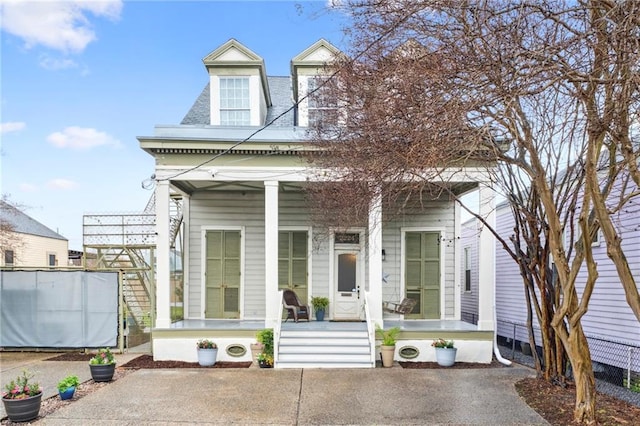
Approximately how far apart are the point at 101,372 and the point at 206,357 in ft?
A: 6.22

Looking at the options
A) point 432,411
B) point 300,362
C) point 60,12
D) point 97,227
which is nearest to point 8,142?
point 97,227

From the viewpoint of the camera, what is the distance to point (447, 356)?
8414 millimetres

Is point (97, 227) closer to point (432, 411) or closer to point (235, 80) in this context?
point (235, 80)

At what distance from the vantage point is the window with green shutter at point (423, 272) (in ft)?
35.7

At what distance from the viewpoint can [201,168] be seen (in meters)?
9.12

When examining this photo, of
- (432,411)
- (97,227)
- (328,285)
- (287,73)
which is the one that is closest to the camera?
(432,411)

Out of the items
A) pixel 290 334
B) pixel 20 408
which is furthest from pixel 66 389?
pixel 290 334

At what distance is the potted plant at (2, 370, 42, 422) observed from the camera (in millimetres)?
5227

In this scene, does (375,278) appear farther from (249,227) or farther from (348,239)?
(249,227)

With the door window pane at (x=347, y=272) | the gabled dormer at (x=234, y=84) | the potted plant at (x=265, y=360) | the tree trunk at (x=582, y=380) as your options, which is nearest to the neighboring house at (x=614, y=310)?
the tree trunk at (x=582, y=380)

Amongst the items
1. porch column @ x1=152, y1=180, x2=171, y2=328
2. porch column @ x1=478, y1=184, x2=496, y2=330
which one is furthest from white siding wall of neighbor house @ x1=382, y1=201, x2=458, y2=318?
porch column @ x1=152, y1=180, x2=171, y2=328

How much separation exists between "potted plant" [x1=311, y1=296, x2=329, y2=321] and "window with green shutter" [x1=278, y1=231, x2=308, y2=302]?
475 mm

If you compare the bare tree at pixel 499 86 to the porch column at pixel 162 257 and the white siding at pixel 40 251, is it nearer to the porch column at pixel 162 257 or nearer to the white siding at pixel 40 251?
the porch column at pixel 162 257

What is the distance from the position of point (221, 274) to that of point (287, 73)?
6.40 metres
